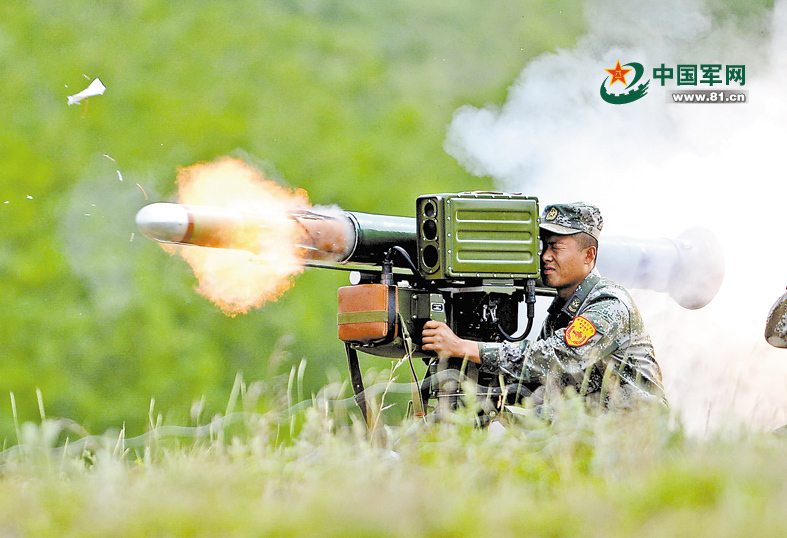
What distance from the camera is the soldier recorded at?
382 cm

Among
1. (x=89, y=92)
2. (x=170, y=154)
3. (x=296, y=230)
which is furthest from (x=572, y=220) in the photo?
(x=89, y=92)

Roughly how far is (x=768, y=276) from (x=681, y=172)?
4.09 feet

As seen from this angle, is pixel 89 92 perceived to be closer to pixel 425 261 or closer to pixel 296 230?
pixel 296 230

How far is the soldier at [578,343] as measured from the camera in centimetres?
382

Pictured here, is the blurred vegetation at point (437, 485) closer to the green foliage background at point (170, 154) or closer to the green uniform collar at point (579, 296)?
the green uniform collar at point (579, 296)

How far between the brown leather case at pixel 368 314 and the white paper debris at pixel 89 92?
4081 millimetres

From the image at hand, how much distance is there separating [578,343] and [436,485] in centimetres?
177

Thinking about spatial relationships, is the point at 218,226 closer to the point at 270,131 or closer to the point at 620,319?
the point at 620,319

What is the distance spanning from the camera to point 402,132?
7.92 meters

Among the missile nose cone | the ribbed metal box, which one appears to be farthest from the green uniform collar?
the missile nose cone

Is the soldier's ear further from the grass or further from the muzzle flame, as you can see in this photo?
the grass

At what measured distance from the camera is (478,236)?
4.00 metres

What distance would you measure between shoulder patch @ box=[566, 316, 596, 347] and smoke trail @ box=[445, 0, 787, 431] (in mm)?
3962

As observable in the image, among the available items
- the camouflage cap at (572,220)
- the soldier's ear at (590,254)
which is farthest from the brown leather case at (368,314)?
the soldier's ear at (590,254)
